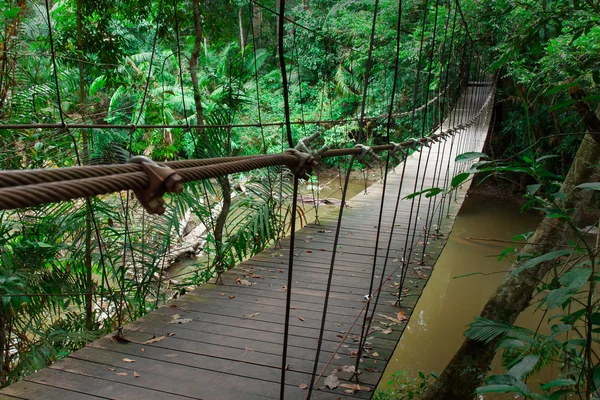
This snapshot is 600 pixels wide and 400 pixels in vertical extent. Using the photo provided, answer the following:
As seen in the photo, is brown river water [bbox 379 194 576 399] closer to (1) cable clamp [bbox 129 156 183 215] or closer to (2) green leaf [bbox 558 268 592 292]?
(2) green leaf [bbox 558 268 592 292]

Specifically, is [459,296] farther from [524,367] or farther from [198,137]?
[524,367]

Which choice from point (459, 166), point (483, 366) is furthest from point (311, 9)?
point (483, 366)

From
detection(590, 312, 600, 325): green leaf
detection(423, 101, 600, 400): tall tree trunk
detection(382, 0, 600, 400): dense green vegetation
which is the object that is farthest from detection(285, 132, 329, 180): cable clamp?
detection(423, 101, 600, 400): tall tree trunk

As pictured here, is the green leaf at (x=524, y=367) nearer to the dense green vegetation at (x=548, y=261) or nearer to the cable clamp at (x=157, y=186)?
the dense green vegetation at (x=548, y=261)

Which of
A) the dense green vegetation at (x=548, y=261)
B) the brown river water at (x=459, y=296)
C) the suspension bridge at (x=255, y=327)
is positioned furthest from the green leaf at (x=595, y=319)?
the brown river water at (x=459, y=296)

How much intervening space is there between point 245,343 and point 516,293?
1361mm

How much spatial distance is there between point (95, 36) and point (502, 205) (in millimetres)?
6521

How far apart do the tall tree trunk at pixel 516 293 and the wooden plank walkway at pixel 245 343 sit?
0.38 meters

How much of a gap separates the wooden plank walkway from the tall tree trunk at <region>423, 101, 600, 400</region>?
383mm

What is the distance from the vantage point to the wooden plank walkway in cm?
124

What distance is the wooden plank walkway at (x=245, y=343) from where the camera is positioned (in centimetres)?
124

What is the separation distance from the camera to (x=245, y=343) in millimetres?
1516

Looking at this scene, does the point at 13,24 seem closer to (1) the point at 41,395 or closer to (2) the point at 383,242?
(1) the point at 41,395

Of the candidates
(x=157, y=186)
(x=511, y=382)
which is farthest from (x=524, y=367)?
(x=157, y=186)
